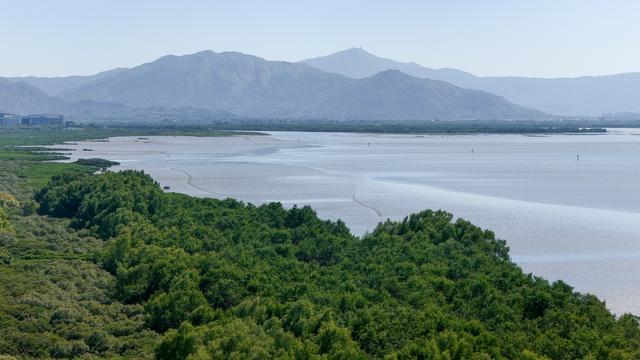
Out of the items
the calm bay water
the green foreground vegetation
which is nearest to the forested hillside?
the green foreground vegetation

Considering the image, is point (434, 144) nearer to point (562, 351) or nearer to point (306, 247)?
point (306, 247)

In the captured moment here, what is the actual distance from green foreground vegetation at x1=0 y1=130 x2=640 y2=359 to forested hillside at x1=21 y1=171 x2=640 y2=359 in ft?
0.20

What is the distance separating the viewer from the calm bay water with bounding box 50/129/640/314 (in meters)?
44.1

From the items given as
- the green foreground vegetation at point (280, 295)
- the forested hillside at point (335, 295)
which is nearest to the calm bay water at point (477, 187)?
the forested hillside at point (335, 295)

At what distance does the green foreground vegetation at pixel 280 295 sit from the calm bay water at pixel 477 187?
7.25m

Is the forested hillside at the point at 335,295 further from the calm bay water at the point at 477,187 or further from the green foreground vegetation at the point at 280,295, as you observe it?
the calm bay water at the point at 477,187

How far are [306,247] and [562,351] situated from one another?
16.4m

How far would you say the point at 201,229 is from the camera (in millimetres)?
41281

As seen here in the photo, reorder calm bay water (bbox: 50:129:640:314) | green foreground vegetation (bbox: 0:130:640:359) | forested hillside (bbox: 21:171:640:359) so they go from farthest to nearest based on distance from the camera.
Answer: calm bay water (bbox: 50:129:640:314) < green foreground vegetation (bbox: 0:130:640:359) < forested hillside (bbox: 21:171:640:359)

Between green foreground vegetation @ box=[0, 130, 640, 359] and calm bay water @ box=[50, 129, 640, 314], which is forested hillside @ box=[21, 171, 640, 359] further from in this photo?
calm bay water @ box=[50, 129, 640, 314]

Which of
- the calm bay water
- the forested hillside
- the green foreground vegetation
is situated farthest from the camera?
the calm bay water

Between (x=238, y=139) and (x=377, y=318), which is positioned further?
(x=238, y=139)

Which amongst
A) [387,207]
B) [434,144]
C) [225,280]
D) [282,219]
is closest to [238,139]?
[434,144]

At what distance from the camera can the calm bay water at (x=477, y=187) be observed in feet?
145
